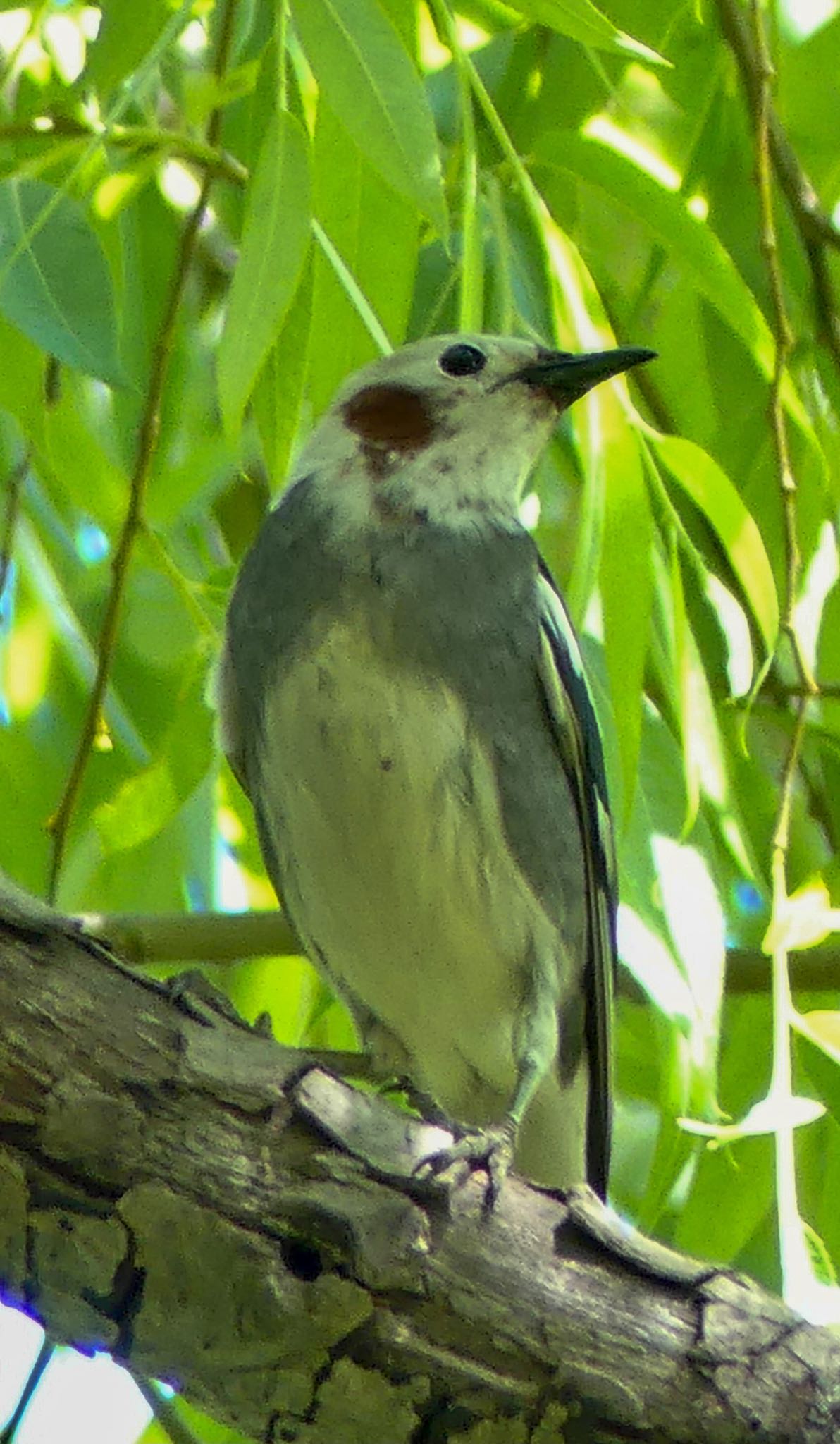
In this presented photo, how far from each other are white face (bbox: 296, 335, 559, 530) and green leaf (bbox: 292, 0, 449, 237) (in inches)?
24.5

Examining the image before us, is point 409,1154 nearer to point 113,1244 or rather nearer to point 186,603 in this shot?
point 113,1244

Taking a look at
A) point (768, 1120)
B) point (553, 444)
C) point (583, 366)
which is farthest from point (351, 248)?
point (768, 1120)

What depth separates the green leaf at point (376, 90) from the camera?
222 centimetres

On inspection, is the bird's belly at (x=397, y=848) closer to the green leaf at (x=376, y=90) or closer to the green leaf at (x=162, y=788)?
the green leaf at (x=162, y=788)

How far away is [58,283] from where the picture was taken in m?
2.31

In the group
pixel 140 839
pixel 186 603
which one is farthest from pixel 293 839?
pixel 186 603

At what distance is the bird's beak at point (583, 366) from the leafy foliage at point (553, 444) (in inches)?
1.5

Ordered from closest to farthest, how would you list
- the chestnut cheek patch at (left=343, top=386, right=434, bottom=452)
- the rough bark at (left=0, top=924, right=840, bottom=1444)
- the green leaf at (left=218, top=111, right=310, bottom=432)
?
1. the rough bark at (left=0, top=924, right=840, bottom=1444)
2. the green leaf at (left=218, top=111, right=310, bottom=432)
3. the chestnut cheek patch at (left=343, top=386, right=434, bottom=452)

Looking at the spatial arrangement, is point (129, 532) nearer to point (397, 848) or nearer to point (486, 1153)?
point (397, 848)

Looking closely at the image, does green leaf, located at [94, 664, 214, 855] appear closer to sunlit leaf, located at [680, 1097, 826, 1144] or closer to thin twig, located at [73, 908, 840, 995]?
thin twig, located at [73, 908, 840, 995]

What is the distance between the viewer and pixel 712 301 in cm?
250

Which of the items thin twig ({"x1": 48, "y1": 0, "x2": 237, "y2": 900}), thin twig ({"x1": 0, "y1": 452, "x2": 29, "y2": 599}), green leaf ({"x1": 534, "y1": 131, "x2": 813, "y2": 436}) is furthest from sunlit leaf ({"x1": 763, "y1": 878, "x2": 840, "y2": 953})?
thin twig ({"x1": 0, "y1": 452, "x2": 29, "y2": 599})

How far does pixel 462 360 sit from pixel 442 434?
4.6 inches

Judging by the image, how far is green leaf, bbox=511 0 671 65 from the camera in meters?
2.23
